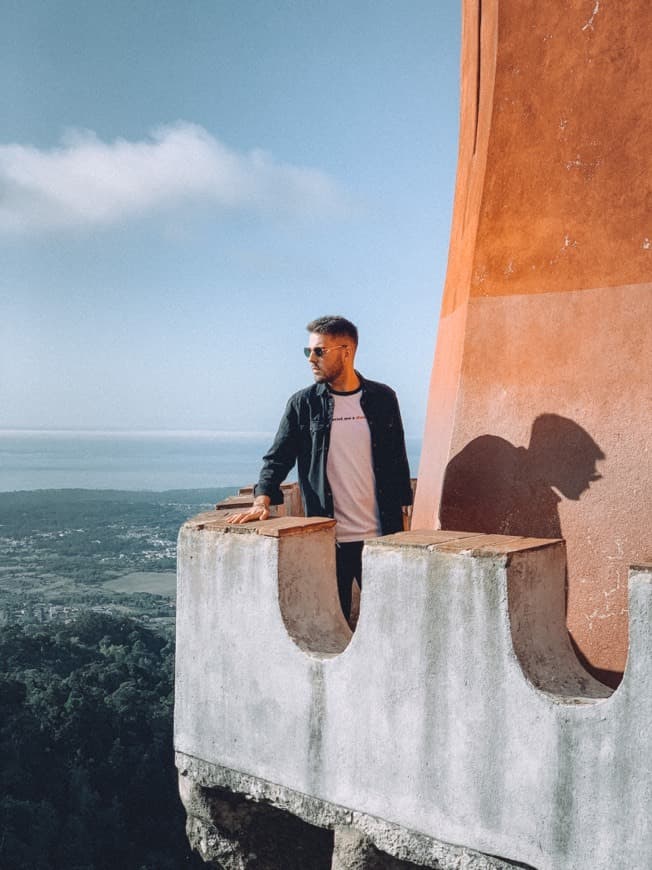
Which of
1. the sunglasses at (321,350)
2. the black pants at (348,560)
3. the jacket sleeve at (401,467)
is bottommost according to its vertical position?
the black pants at (348,560)

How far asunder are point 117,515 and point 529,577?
70.1 meters

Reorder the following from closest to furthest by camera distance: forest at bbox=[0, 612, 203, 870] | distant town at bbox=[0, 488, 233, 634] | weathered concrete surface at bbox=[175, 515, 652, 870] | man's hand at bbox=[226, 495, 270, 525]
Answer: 1. weathered concrete surface at bbox=[175, 515, 652, 870]
2. man's hand at bbox=[226, 495, 270, 525]
3. forest at bbox=[0, 612, 203, 870]
4. distant town at bbox=[0, 488, 233, 634]

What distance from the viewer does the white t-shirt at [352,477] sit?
179 inches

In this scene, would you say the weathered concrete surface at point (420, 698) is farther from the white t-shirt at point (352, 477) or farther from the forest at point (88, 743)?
the forest at point (88, 743)

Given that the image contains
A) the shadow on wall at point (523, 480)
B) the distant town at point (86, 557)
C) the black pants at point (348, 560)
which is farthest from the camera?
the distant town at point (86, 557)

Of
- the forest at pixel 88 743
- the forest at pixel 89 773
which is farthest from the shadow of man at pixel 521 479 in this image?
the forest at pixel 89 773

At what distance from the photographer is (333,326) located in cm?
456

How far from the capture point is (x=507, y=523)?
429 centimetres

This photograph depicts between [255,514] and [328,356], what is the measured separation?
2.99ft

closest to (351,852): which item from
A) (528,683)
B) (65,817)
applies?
(528,683)

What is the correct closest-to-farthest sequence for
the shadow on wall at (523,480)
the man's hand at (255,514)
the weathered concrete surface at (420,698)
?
the weathered concrete surface at (420,698) → the shadow on wall at (523,480) → the man's hand at (255,514)

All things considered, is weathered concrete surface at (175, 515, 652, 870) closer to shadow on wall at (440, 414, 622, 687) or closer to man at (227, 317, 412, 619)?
man at (227, 317, 412, 619)

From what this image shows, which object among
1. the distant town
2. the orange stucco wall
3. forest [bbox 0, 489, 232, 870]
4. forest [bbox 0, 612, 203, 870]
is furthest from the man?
the distant town

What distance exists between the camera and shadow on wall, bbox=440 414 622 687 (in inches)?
161
